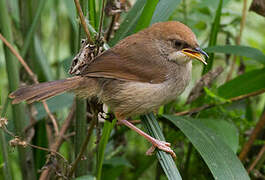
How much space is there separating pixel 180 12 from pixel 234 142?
127cm

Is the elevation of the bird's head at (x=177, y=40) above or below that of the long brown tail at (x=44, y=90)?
above

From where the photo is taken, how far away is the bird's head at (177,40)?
2328 mm

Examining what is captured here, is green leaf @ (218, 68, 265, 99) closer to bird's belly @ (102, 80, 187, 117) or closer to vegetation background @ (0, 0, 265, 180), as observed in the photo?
vegetation background @ (0, 0, 265, 180)

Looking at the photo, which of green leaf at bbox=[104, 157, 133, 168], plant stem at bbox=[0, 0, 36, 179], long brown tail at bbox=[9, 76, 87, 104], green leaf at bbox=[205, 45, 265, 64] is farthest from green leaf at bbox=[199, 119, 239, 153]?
plant stem at bbox=[0, 0, 36, 179]

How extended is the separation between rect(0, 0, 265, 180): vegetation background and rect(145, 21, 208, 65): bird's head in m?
0.09

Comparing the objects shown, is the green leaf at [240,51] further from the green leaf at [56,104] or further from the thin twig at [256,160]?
the green leaf at [56,104]

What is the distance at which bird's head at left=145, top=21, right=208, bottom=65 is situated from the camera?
2.33 meters

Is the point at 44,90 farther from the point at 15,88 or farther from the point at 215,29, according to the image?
the point at 215,29

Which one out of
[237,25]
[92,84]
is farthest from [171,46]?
[237,25]

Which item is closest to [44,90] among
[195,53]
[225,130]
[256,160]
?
[195,53]

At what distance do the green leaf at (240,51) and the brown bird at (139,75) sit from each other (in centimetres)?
26

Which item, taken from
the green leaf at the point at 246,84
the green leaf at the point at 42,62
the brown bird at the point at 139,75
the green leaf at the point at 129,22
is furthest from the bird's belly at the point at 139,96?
the green leaf at the point at 42,62

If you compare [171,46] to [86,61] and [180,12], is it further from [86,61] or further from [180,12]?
[180,12]

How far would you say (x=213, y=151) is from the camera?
2121mm
